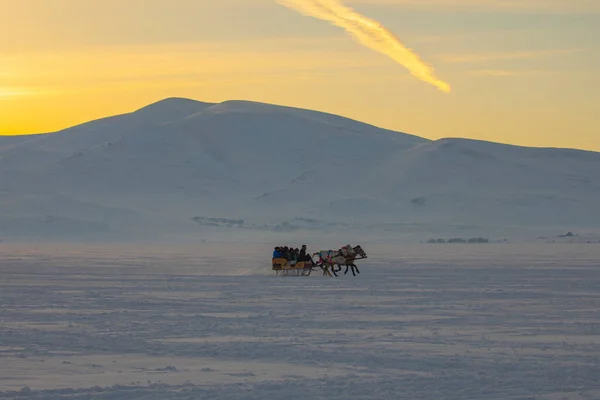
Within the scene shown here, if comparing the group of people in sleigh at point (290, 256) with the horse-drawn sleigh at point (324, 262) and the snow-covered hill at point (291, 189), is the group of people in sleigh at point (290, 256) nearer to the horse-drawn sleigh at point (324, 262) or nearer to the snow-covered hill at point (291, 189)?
the horse-drawn sleigh at point (324, 262)

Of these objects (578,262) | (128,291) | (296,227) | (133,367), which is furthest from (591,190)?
(133,367)

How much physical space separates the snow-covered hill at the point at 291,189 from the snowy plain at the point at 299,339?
3492 inches

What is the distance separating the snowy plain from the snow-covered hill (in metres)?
88.7

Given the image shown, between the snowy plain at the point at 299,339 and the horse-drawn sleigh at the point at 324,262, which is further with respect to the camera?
the horse-drawn sleigh at the point at 324,262

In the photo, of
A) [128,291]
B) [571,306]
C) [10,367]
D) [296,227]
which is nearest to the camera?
[10,367]

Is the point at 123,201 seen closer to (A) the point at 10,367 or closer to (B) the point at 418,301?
(B) the point at 418,301

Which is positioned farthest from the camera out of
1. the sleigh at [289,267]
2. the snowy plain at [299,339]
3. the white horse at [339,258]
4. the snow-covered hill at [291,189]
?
the snow-covered hill at [291,189]

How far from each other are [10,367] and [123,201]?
146 meters

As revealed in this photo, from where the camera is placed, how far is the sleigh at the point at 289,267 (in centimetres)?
4231

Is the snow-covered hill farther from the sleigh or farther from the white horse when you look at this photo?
the white horse

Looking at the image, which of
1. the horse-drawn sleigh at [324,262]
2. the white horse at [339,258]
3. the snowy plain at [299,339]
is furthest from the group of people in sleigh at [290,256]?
the snowy plain at [299,339]

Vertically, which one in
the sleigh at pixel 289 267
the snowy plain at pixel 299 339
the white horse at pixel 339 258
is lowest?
the snowy plain at pixel 299 339

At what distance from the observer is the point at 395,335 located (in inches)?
851

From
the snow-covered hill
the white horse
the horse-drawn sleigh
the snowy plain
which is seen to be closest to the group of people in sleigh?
the horse-drawn sleigh
